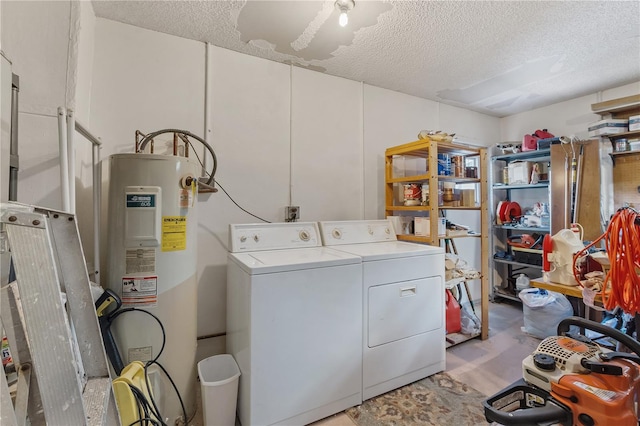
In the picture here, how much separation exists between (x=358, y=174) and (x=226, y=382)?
206 cm

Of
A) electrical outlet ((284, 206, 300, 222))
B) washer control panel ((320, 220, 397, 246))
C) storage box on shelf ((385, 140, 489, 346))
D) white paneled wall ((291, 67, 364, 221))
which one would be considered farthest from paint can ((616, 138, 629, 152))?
electrical outlet ((284, 206, 300, 222))

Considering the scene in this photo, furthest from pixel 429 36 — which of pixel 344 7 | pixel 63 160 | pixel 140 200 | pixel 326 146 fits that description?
pixel 63 160

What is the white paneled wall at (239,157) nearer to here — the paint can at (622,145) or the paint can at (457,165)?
the paint can at (457,165)

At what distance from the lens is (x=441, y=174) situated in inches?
95.1

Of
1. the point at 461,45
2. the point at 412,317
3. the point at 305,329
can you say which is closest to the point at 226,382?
the point at 305,329

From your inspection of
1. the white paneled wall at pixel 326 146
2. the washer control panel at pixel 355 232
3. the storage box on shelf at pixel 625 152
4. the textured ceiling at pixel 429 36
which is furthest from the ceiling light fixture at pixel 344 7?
the storage box on shelf at pixel 625 152

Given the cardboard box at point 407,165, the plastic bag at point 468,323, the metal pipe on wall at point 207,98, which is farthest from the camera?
the cardboard box at point 407,165

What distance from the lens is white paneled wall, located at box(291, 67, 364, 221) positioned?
97.8 inches

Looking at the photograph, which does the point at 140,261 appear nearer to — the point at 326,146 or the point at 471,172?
the point at 326,146

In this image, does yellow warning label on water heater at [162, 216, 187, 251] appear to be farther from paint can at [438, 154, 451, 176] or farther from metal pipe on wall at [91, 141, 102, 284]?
paint can at [438, 154, 451, 176]

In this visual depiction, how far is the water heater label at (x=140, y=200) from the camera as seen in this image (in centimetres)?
142

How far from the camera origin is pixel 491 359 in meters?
2.25

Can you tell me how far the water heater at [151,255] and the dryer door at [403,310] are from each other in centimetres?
114

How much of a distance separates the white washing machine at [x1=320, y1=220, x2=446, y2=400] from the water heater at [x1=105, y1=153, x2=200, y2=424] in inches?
42.7
